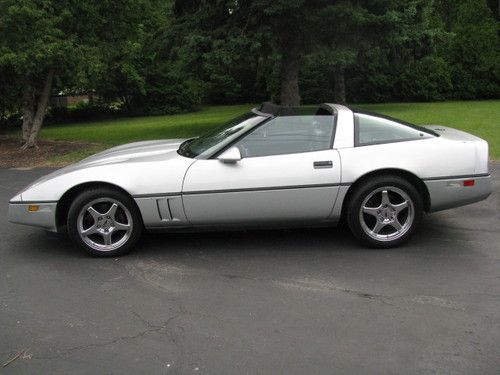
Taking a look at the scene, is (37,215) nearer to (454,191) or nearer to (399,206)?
(399,206)

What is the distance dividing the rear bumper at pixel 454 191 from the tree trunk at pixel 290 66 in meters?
9.85

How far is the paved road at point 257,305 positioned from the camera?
316cm

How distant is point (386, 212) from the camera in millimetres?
4973

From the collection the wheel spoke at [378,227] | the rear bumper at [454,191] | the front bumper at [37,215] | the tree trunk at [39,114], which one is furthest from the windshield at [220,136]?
the tree trunk at [39,114]

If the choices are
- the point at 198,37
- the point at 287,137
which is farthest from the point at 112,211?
the point at 198,37

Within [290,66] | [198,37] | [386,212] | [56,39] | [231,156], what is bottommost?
[386,212]

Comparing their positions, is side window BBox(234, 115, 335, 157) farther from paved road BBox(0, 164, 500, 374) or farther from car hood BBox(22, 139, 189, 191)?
paved road BBox(0, 164, 500, 374)

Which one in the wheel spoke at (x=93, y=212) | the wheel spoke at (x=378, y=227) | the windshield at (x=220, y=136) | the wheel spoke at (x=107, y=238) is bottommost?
the wheel spoke at (x=378, y=227)

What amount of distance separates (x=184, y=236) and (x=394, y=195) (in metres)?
2.12

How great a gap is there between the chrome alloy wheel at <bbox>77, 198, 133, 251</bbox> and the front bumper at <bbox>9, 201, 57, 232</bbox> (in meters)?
0.26

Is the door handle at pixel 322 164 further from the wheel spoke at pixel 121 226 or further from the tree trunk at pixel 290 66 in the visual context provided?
the tree trunk at pixel 290 66

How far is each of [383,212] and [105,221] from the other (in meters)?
2.52

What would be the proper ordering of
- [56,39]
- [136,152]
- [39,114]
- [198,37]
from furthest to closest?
[39,114] → [198,37] → [56,39] → [136,152]

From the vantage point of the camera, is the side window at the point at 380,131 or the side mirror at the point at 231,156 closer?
the side mirror at the point at 231,156
